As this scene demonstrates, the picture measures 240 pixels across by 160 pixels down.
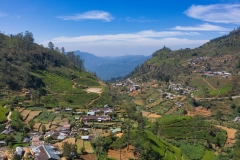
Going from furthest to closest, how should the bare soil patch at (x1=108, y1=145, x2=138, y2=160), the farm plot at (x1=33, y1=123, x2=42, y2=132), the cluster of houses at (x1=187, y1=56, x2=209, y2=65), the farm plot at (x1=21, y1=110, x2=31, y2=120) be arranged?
the cluster of houses at (x1=187, y1=56, x2=209, y2=65), the farm plot at (x1=21, y1=110, x2=31, y2=120), the farm plot at (x1=33, y1=123, x2=42, y2=132), the bare soil patch at (x1=108, y1=145, x2=138, y2=160)

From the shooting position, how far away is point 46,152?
2750 centimetres

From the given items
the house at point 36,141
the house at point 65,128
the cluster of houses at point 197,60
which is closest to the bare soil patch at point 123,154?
the house at point 36,141

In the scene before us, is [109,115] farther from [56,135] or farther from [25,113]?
[25,113]

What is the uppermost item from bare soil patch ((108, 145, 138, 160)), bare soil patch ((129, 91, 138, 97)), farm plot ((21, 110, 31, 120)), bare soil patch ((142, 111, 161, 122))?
farm plot ((21, 110, 31, 120))

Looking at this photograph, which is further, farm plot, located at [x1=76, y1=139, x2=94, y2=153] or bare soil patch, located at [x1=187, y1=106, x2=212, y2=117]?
bare soil patch, located at [x1=187, y1=106, x2=212, y2=117]

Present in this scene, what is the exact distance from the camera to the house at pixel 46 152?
2667 centimetres

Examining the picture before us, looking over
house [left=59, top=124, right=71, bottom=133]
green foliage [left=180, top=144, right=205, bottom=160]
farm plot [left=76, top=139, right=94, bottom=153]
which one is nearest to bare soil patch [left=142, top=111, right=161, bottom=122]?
green foliage [left=180, top=144, right=205, bottom=160]

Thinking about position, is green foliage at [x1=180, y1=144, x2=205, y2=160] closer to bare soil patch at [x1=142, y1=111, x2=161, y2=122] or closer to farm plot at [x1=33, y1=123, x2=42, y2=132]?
bare soil patch at [x1=142, y1=111, x2=161, y2=122]

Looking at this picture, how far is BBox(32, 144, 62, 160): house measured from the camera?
1050 inches

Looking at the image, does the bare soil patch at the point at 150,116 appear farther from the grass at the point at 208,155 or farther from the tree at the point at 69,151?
the tree at the point at 69,151

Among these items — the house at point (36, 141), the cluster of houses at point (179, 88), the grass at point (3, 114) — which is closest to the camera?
Answer: the house at point (36, 141)

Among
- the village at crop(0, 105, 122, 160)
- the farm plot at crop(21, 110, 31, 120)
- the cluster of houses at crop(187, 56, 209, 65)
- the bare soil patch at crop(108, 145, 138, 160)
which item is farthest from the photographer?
the cluster of houses at crop(187, 56, 209, 65)

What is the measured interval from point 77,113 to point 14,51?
161 feet

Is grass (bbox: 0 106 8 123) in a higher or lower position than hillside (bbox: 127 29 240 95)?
lower
